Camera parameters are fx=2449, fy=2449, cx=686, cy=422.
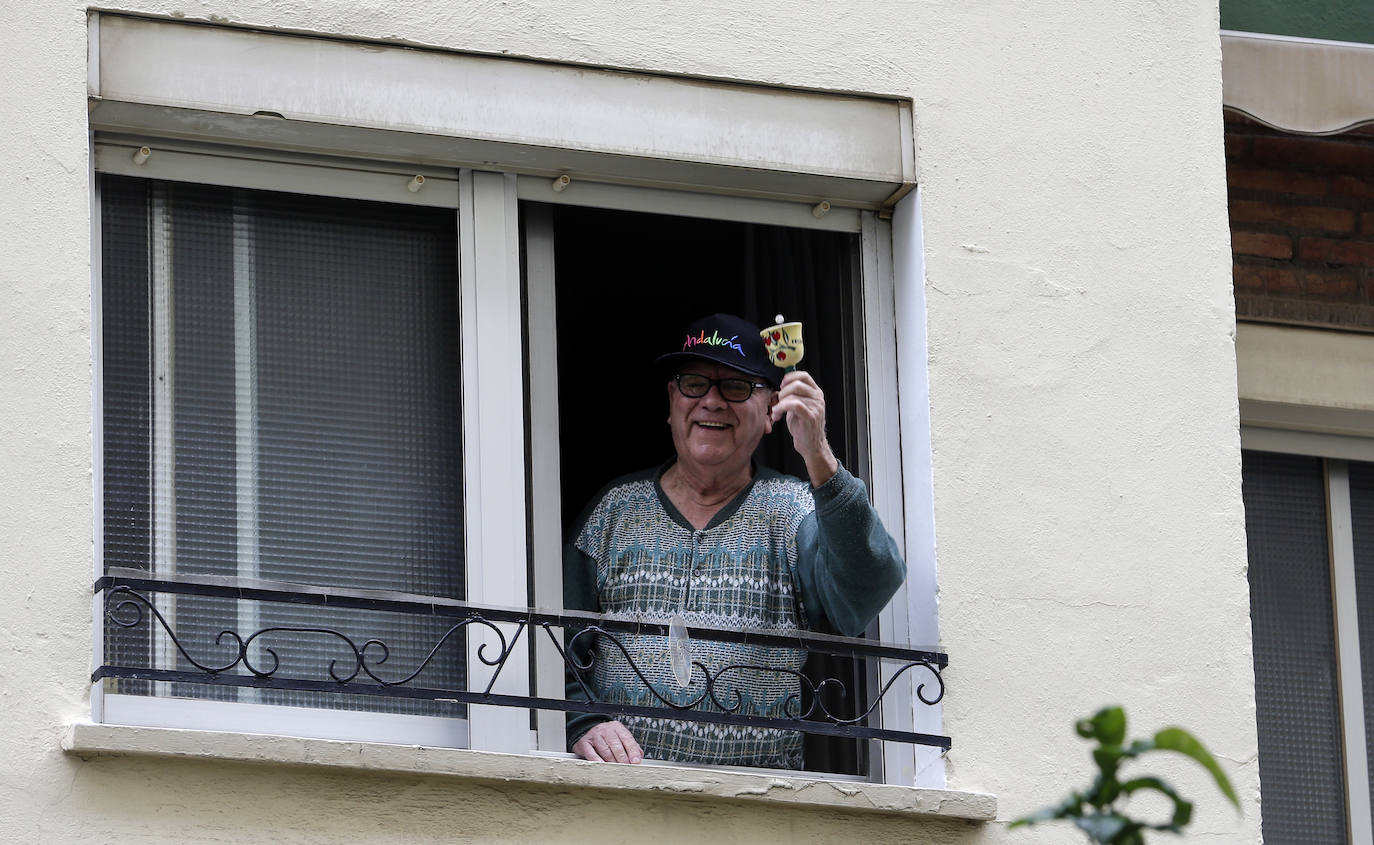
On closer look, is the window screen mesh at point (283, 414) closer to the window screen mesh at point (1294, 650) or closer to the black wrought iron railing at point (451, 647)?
the black wrought iron railing at point (451, 647)

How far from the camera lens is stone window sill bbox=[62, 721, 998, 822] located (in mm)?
5133

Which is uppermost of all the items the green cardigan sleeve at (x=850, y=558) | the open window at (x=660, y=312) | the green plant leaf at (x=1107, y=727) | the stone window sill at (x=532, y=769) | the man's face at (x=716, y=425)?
the open window at (x=660, y=312)

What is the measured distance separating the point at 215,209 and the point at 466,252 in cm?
61

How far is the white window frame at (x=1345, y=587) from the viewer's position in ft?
24.2

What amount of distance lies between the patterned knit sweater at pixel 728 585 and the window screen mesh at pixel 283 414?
1.41ft

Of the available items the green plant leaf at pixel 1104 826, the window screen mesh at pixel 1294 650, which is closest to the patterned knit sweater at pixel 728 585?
the window screen mesh at pixel 1294 650

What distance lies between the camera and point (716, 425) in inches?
246

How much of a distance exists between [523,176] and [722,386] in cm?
74

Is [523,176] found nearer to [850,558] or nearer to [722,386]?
[722,386]

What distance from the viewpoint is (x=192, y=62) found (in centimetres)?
570

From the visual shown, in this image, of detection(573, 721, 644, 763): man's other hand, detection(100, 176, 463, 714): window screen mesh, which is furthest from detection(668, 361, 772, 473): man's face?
detection(573, 721, 644, 763): man's other hand

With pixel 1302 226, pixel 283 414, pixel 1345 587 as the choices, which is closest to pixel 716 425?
pixel 283 414

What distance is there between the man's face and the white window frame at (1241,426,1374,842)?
209 cm

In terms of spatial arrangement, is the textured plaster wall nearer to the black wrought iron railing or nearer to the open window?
the black wrought iron railing
